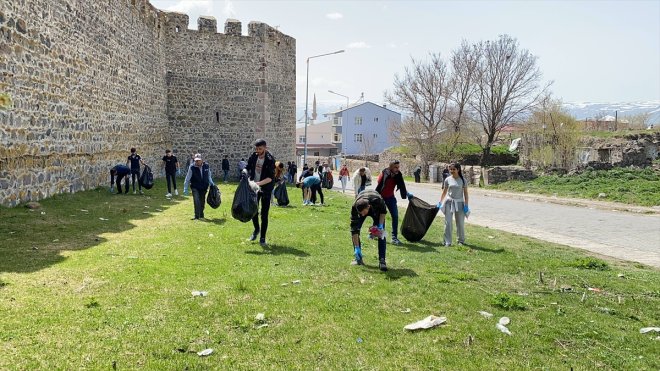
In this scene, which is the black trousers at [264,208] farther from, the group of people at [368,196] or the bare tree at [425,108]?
the bare tree at [425,108]

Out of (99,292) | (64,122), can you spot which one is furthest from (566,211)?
(99,292)

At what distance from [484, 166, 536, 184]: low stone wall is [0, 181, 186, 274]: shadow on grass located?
900 inches

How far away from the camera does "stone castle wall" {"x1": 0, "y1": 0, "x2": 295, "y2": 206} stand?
11750 mm

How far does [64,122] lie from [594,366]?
44.2 ft

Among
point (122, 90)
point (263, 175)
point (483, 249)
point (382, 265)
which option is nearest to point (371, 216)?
point (382, 265)

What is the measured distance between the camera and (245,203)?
9180 millimetres

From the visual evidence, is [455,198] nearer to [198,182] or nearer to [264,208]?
[264,208]

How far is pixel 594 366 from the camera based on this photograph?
14.8 feet

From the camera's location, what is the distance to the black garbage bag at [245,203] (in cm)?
916

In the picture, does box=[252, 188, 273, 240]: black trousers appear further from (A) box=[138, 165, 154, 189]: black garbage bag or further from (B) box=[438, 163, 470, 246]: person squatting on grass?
(A) box=[138, 165, 154, 189]: black garbage bag

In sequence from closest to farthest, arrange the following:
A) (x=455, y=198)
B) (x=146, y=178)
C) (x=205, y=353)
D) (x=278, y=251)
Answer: (x=205, y=353) → (x=278, y=251) → (x=455, y=198) → (x=146, y=178)

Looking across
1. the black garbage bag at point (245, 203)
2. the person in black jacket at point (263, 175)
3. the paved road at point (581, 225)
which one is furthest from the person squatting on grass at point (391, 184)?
the paved road at point (581, 225)

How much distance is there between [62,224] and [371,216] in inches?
235

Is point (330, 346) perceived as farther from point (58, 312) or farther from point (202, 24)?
point (202, 24)
